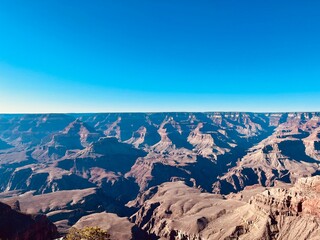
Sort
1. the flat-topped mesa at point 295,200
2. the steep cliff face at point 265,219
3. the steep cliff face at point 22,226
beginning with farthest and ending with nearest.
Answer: the flat-topped mesa at point 295,200, the steep cliff face at point 265,219, the steep cliff face at point 22,226

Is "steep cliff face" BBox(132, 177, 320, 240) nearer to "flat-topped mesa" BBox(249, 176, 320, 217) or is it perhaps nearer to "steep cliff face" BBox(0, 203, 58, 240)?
"flat-topped mesa" BBox(249, 176, 320, 217)

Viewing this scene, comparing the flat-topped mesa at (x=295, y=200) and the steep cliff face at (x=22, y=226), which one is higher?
the flat-topped mesa at (x=295, y=200)

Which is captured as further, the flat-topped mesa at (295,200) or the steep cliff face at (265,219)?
the flat-topped mesa at (295,200)

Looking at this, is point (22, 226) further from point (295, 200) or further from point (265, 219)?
point (295, 200)

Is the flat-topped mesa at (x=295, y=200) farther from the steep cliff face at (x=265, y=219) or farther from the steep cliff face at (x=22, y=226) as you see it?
the steep cliff face at (x=22, y=226)

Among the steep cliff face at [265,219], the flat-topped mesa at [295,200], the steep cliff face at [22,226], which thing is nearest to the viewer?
the steep cliff face at [22,226]

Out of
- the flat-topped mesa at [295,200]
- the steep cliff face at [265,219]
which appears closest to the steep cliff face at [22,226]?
the steep cliff face at [265,219]

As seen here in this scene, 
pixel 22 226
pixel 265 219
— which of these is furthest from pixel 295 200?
pixel 22 226
